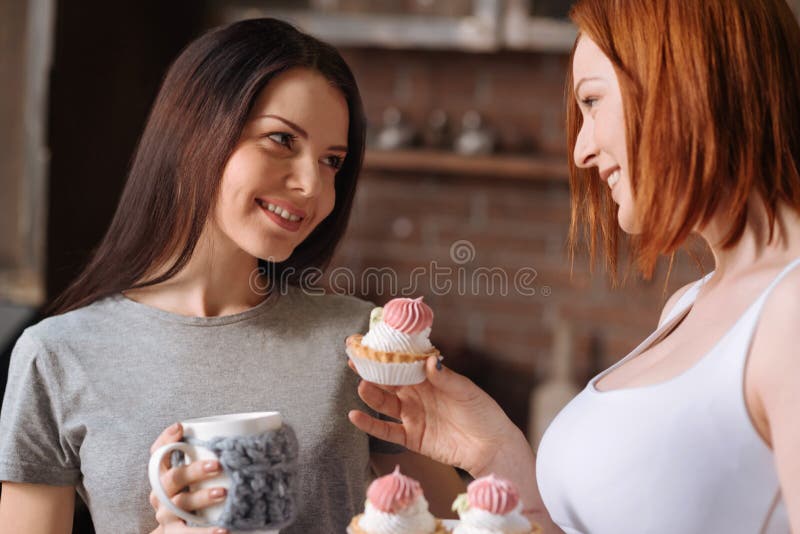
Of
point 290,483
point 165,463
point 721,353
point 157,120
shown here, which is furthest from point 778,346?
point 157,120

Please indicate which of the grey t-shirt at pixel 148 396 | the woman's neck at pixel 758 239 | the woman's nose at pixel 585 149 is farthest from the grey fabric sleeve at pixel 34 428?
the woman's neck at pixel 758 239

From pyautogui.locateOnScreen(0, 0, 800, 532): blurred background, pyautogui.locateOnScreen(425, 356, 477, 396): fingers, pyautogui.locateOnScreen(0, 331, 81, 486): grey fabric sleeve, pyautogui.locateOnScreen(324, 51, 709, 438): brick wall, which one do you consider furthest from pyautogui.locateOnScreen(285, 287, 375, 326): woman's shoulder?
pyautogui.locateOnScreen(324, 51, 709, 438): brick wall

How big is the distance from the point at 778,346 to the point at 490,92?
2.75 meters

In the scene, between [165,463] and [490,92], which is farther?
[490,92]

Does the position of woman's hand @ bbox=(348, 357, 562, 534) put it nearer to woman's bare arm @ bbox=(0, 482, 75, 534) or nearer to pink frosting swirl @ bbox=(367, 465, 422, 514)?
pink frosting swirl @ bbox=(367, 465, 422, 514)

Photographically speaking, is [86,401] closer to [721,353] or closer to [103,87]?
[721,353]

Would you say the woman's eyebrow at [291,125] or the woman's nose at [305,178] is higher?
the woman's eyebrow at [291,125]

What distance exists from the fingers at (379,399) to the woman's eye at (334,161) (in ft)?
1.18

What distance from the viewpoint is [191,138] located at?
1.38m

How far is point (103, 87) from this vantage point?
3.08 m

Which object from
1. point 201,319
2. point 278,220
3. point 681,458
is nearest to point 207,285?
point 201,319

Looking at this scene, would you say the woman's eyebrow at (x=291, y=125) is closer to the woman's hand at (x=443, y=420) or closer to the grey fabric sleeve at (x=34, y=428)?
the woman's hand at (x=443, y=420)

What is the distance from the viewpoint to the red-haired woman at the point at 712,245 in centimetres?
98

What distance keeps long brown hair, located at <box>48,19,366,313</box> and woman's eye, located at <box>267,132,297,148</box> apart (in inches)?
2.0
